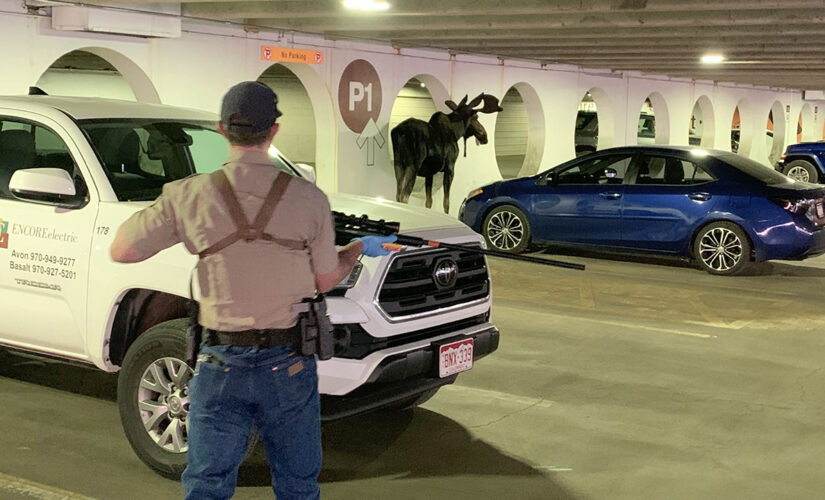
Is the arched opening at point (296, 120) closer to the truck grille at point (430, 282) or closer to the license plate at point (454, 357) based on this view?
the truck grille at point (430, 282)

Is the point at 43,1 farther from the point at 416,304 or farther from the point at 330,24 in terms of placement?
the point at 416,304

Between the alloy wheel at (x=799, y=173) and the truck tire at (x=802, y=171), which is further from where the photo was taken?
the alloy wheel at (x=799, y=173)

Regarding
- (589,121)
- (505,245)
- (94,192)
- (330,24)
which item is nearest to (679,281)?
(505,245)

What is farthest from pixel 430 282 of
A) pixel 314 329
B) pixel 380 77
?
pixel 380 77

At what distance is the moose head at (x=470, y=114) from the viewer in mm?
16891

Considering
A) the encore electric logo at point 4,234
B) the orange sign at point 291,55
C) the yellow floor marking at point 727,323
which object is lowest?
the yellow floor marking at point 727,323

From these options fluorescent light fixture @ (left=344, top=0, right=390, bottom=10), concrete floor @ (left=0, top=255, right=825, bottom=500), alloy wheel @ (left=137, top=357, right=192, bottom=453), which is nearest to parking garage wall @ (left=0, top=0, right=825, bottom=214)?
fluorescent light fixture @ (left=344, top=0, right=390, bottom=10)

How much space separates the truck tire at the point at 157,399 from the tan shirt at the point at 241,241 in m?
1.58

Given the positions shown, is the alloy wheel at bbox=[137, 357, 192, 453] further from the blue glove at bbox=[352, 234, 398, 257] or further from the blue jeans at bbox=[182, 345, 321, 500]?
the blue jeans at bbox=[182, 345, 321, 500]

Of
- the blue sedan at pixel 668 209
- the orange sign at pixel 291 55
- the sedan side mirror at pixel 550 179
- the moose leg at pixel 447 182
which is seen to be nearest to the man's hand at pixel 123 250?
the blue sedan at pixel 668 209

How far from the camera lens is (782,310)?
34.8ft

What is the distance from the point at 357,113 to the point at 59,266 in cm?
1067

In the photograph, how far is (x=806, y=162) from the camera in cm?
2498

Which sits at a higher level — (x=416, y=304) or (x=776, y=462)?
(x=416, y=304)
